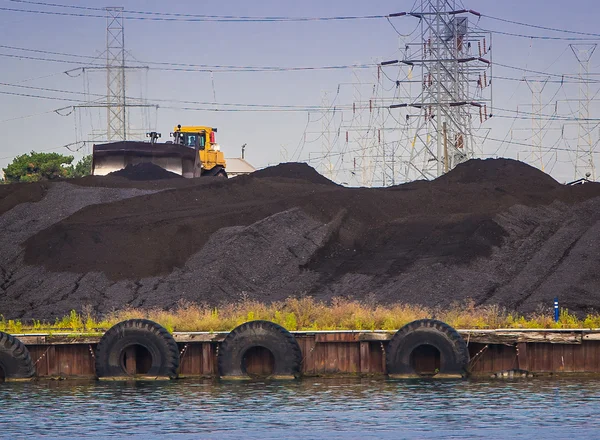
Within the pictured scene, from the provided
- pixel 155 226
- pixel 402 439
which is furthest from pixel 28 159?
pixel 402 439

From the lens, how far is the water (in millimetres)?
22766

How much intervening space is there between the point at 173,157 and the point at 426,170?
59.3 feet

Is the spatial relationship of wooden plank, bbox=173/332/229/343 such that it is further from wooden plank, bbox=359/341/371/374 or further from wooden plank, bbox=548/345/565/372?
wooden plank, bbox=548/345/565/372

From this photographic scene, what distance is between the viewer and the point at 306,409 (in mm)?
25125

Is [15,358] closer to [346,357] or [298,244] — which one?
[346,357]

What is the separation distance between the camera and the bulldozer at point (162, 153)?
64.9 metres

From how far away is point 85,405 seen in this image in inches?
1036

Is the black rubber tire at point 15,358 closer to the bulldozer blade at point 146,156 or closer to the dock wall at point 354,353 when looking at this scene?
the dock wall at point 354,353

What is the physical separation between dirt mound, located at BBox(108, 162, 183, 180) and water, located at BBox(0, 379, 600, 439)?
113ft

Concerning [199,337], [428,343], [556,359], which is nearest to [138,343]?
[199,337]

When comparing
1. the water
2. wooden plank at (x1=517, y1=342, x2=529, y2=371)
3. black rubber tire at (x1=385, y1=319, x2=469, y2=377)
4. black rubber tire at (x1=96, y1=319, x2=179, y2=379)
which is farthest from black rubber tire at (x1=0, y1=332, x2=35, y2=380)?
wooden plank at (x1=517, y1=342, x2=529, y2=371)

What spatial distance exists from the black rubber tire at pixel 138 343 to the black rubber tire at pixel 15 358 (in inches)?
76.0

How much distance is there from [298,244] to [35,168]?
235ft

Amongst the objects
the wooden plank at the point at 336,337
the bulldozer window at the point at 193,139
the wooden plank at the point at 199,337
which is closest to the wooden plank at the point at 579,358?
the wooden plank at the point at 336,337
